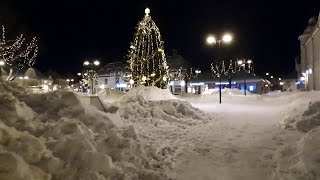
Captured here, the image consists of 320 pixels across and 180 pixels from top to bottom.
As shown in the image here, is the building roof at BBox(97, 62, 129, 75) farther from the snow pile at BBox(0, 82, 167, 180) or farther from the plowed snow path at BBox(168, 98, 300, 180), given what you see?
the snow pile at BBox(0, 82, 167, 180)

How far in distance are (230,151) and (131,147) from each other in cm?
259

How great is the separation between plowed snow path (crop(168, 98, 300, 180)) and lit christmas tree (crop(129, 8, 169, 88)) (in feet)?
65.3

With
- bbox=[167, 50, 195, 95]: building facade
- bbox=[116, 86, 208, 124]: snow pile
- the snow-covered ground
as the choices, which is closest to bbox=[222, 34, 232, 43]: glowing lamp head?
→ bbox=[116, 86, 208, 124]: snow pile

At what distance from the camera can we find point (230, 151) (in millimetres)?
9297

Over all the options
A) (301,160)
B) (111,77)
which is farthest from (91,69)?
(301,160)

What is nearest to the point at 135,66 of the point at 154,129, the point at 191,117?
the point at 191,117

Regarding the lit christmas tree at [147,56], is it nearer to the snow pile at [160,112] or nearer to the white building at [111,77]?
the snow pile at [160,112]

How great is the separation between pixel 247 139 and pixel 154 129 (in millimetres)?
2971

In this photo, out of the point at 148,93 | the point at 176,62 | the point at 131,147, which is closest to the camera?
the point at 131,147

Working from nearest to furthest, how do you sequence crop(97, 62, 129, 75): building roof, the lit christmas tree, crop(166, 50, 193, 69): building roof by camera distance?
the lit christmas tree
crop(166, 50, 193, 69): building roof
crop(97, 62, 129, 75): building roof

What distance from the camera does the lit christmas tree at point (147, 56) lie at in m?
31.9

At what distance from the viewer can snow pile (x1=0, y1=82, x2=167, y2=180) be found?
6633mm

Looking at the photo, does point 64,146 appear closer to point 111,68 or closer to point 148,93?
point 148,93

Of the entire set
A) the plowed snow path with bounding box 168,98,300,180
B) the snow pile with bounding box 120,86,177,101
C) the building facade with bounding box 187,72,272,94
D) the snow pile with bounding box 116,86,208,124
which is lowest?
the plowed snow path with bounding box 168,98,300,180
